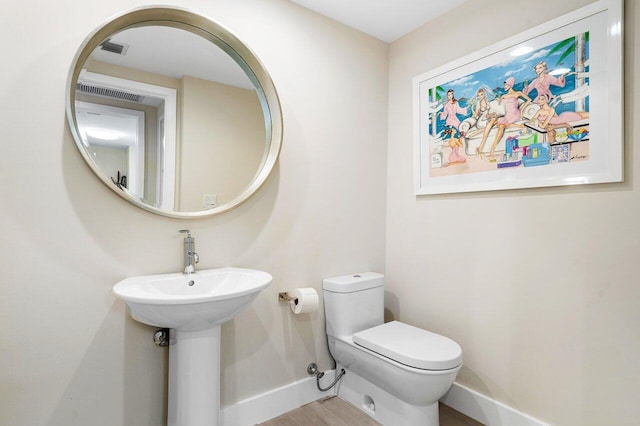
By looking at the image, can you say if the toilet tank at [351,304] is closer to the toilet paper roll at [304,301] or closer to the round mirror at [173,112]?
the toilet paper roll at [304,301]

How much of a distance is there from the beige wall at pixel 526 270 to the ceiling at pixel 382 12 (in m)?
0.08

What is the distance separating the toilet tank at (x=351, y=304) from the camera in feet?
6.34

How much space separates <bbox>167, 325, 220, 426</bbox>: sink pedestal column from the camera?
4.42 feet

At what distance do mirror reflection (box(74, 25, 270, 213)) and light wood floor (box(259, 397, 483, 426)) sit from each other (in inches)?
46.8

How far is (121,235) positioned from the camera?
4.66 feet

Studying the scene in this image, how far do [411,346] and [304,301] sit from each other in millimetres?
574

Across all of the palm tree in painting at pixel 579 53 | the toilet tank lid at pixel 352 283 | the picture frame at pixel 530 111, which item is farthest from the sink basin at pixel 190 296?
the palm tree in painting at pixel 579 53

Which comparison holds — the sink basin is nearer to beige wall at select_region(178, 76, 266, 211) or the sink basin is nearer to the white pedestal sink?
the white pedestal sink

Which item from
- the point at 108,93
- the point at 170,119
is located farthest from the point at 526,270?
the point at 108,93

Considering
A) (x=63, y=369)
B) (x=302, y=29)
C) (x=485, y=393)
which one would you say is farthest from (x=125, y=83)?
(x=485, y=393)

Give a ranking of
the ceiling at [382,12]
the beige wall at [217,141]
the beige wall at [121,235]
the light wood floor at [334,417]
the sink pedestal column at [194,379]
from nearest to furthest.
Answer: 1. the beige wall at [121,235]
2. the sink pedestal column at [194,379]
3. the beige wall at [217,141]
4. the light wood floor at [334,417]
5. the ceiling at [382,12]

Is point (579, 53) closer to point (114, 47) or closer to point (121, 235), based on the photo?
point (114, 47)

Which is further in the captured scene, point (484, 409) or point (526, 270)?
point (484, 409)

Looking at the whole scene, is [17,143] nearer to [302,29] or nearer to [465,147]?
[302,29]
